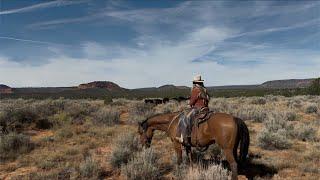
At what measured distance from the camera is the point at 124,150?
11.2m

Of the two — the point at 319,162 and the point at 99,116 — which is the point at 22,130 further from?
the point at 319,162

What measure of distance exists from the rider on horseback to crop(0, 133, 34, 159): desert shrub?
19.3 ft

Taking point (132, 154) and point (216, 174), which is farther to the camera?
point (132, 154)

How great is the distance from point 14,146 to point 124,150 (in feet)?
15.0

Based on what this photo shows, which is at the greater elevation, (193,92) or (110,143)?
(193,92)

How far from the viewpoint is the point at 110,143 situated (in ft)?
48.8

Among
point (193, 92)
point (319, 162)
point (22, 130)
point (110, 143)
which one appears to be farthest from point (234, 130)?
point (22, 130)

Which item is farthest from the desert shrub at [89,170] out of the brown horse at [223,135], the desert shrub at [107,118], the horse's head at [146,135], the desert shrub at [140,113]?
the desert shrub at [140,113]

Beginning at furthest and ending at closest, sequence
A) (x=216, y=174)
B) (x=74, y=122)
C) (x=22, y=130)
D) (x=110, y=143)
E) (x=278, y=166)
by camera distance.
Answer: (x=74, y=122) → (x=22, y=130) → (x=110, y=143) → (x=278, y=166) → (x=216, y=174)

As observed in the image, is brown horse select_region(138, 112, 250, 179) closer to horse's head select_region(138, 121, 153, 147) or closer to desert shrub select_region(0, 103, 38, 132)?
horse's head select_region(138, 121, 153, 147)

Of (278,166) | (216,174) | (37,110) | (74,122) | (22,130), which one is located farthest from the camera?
(37,110)

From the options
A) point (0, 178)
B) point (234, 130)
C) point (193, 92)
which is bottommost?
point (0, 178)

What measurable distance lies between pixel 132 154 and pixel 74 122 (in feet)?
31.7

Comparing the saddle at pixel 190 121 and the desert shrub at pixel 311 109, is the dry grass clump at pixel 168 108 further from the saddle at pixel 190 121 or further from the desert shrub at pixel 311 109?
the saddle at pixel 190 121
